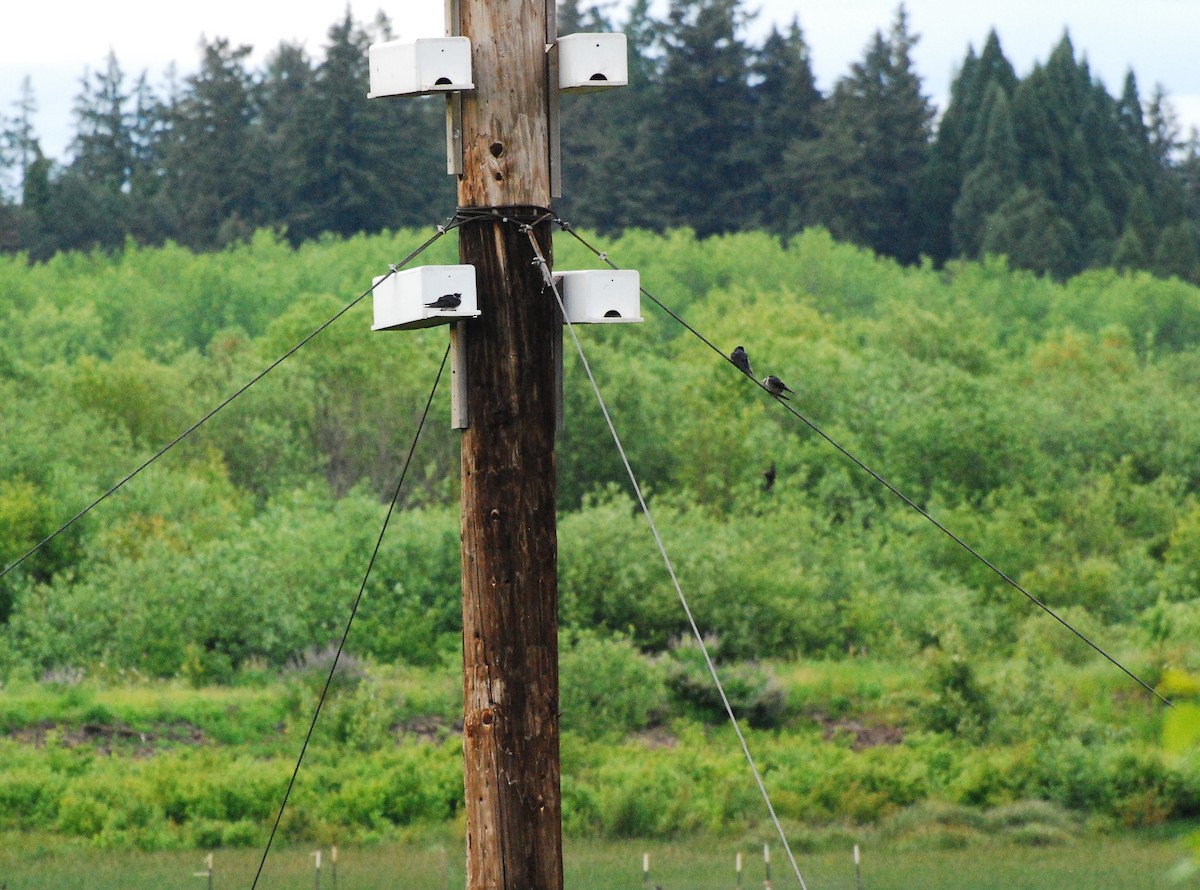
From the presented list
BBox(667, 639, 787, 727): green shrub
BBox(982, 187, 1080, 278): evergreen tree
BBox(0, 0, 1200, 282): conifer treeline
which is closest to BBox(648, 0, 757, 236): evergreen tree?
BBox(0, 0, 1200, 282): conifer treeline

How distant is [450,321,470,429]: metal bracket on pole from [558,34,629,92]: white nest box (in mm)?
1034

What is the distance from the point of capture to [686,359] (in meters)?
63.8

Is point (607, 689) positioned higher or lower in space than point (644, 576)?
lower

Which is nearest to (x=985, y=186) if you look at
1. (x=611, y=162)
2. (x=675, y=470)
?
(x=611, y=162)

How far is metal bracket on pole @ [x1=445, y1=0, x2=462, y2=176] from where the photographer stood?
7847mm

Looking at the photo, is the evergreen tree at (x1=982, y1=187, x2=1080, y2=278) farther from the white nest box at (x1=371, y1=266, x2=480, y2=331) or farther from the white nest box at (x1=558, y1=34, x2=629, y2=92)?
the white nest box at (x1=371, y1=266, x2=480, y2=331)

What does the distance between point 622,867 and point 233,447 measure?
28.3 meters

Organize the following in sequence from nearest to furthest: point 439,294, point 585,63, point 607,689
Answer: point 439,294 → point 585,63 → point 607,689

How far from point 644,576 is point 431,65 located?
29071 mm

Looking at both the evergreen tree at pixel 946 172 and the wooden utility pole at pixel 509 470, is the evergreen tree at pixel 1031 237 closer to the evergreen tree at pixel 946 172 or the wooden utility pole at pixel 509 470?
the evergreen tree at pixel 946 172

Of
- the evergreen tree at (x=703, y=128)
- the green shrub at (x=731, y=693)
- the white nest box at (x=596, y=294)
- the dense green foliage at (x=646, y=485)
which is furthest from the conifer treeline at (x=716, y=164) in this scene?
the white nest box at (x=596, y=294)

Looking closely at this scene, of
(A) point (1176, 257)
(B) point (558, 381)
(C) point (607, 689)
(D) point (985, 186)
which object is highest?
(D) point (985, 186)

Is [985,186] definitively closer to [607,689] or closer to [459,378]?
[607,689]

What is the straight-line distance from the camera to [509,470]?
770 cm
